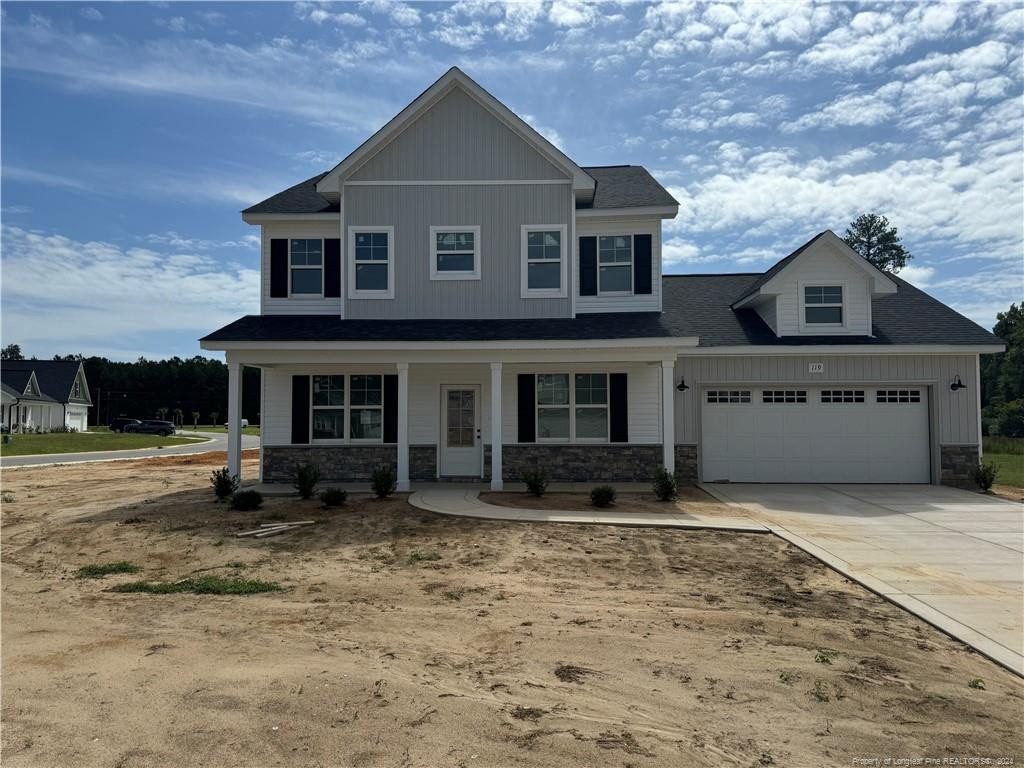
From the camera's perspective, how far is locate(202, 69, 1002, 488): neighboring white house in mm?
14273

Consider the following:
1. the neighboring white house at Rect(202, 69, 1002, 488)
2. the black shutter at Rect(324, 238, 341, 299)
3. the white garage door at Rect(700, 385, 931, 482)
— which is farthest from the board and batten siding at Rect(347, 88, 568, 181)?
the white garage door at Rect(700, 385, 931, 482)

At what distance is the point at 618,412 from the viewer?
1422cm

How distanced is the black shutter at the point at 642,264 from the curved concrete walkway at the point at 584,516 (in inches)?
232

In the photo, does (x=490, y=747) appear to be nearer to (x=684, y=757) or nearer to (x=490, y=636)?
(x=684, y=757)

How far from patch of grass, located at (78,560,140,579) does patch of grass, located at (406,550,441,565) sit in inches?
129

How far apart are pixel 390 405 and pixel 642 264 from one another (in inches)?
263

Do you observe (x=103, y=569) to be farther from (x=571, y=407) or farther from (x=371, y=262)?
(x=571, y=407)

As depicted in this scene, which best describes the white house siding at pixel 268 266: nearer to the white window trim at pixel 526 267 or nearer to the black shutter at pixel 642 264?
the white window trim at pixel 526 267

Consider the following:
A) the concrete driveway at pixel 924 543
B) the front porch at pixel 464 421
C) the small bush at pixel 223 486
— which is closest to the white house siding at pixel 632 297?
the front porch at pixel 464 421

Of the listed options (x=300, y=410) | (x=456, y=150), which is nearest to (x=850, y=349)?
(x=456, y=150)

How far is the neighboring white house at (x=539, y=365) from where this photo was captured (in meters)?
14.3

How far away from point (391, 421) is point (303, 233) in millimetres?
4952

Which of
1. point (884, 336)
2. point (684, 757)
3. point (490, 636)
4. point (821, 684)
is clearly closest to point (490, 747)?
point (684, 757)

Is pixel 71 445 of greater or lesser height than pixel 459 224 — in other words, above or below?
below
